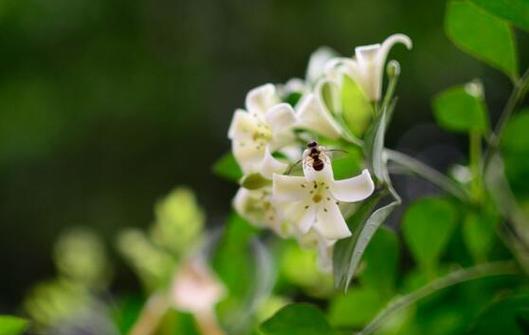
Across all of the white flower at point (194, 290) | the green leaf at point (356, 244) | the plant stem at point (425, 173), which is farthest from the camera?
the white flower at point (194, 290)

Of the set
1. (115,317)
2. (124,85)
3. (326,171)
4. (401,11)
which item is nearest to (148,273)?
(115,317)

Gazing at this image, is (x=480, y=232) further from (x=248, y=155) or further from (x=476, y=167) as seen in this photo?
(x=248, y=155)

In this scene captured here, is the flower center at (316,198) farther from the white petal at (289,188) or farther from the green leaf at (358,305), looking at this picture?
the green leaf at (358,305)

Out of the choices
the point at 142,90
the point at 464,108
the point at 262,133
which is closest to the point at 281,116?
the point at 262,133

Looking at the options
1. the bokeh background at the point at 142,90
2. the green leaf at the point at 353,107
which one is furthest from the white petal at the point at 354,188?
the bokeh background at the point at 142,90

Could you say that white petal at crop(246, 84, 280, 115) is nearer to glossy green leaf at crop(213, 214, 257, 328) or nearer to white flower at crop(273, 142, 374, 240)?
white flower at crop(273, 142, 374, 240)
